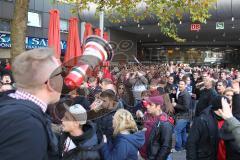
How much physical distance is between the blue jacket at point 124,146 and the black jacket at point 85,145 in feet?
1.22

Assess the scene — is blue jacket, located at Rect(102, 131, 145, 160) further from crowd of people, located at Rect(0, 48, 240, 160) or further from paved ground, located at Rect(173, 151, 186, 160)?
paved ground, located at Rect(173, 151, 186, 160)

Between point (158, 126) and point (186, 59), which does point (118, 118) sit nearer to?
point (158, 126)

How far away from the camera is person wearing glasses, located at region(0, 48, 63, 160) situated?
176 centimetres

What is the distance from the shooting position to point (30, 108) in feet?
6.14

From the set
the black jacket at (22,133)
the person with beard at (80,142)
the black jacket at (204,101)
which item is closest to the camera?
the black jacket at (22,133)

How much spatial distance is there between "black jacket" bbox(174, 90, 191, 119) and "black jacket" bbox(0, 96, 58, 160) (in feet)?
24.9

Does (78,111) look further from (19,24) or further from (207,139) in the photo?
(19,24)

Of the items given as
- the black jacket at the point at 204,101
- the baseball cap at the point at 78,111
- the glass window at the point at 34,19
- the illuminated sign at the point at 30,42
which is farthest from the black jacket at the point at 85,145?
the glass window at the point at 34,19

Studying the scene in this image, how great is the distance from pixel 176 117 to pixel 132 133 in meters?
4.93

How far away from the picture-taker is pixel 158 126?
5.40 m

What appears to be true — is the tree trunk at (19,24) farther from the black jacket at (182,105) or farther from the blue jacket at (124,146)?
the blue jacket at (124,146)

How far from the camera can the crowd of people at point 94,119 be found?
5.93 ft

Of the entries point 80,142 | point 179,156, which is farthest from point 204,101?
point 80,142

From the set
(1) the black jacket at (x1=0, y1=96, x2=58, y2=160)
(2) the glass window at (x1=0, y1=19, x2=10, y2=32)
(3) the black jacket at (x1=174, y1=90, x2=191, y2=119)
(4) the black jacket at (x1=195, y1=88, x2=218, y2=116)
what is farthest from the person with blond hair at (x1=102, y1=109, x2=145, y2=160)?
(2) the glass window at (x1=0, y1=19, x2=10, y2=32)
